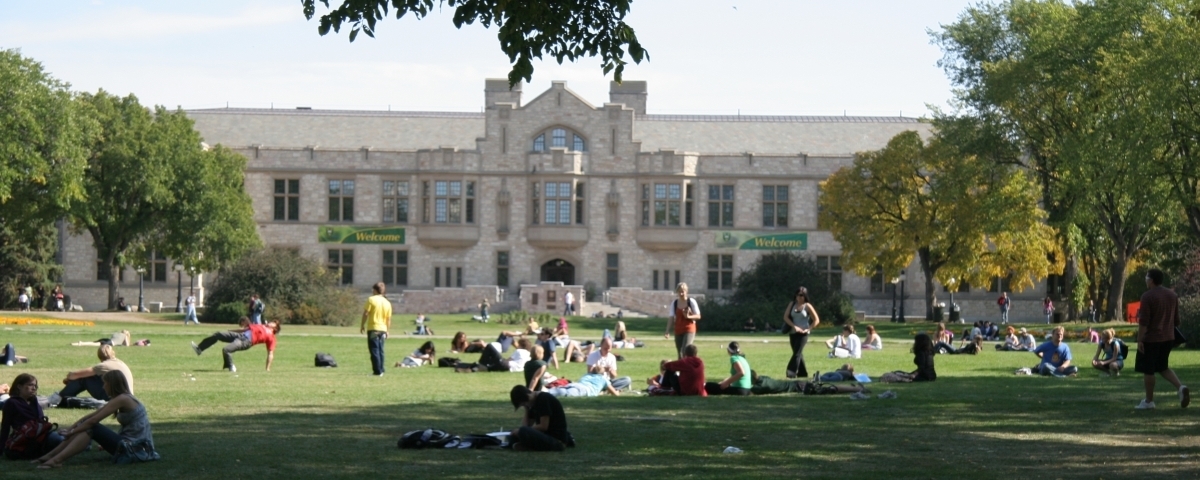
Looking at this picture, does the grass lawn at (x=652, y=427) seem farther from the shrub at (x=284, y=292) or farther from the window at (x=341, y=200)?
the window at (x=341, y=200)

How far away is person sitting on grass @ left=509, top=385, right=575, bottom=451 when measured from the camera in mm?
13898

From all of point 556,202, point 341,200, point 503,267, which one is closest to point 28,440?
point 556,202

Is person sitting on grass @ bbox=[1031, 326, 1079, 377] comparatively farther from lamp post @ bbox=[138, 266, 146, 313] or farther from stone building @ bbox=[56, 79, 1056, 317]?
lamp post @ bbox=[138, 266, 146, 313]

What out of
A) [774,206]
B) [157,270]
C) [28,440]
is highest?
[774,206]

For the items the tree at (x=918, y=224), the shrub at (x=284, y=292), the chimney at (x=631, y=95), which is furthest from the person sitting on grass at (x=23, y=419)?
the chimney at (x=631, y=95)

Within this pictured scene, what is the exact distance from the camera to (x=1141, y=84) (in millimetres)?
39250

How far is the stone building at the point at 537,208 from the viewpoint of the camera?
2709 inches

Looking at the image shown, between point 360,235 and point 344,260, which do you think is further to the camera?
point 344,260

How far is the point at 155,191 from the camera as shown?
57250 mm

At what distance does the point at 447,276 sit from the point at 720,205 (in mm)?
12575

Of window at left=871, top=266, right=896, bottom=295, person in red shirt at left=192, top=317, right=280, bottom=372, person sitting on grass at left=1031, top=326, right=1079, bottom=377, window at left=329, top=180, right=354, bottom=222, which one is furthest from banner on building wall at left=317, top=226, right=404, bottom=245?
person sitting on grass at left=1031, top=326, right=1079, bottom=377

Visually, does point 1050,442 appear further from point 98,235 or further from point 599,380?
point 98,235

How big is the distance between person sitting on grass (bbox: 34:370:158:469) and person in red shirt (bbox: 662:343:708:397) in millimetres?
8717

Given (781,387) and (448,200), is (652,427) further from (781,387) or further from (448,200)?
(448,200)
